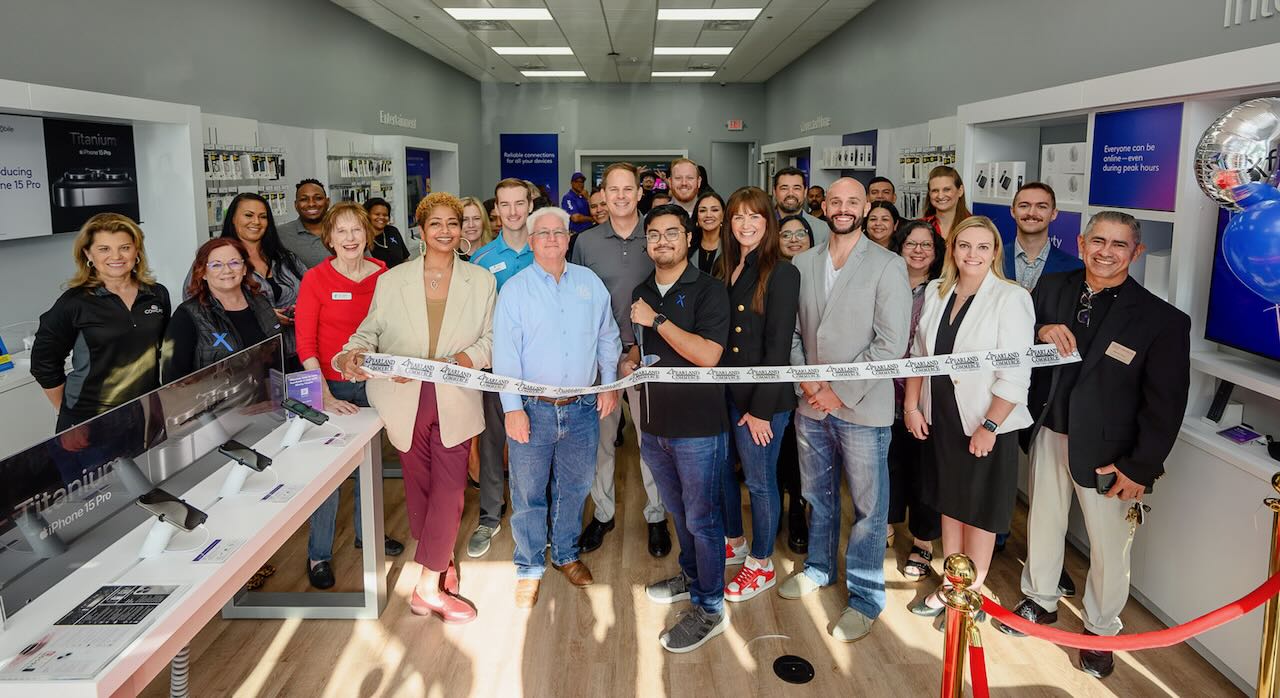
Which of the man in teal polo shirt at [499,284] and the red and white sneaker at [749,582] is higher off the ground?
the man in teal polo shirt at [499,284]

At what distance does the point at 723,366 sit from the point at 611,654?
1.23m

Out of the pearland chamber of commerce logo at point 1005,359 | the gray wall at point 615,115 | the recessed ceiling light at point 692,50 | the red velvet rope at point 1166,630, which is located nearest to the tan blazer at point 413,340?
the pearland chamber of commerce logo at point 1005,359

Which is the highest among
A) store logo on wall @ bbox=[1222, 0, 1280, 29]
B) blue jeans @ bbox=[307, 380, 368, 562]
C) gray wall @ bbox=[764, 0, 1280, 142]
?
gray wall @ bbox=[764, 0, 1280, 142]

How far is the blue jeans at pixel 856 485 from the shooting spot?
3.29 m

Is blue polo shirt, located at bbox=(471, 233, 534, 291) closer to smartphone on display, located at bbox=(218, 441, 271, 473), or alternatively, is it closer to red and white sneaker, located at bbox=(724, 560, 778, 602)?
smartphone on display, located at bbox=(218, 441, 271, 473)

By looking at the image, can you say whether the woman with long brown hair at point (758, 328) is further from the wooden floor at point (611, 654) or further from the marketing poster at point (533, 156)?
the marketing poster at point (533, 156)

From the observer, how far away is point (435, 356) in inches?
135

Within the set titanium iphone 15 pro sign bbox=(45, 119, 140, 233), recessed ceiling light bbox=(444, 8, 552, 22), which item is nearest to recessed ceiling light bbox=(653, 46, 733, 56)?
recessed ceiling light bbox=(444, 8, 552, 22)

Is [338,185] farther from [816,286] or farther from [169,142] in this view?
[816,286]

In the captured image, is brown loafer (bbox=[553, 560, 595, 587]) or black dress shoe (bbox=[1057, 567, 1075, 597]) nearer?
black dress shoe (bbox=[1057, 567, 1075, 597])

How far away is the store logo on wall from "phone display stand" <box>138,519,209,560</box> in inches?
176

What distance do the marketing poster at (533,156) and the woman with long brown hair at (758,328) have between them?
12.8 m

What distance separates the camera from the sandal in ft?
12.6

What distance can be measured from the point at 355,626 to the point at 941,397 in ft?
8.53
